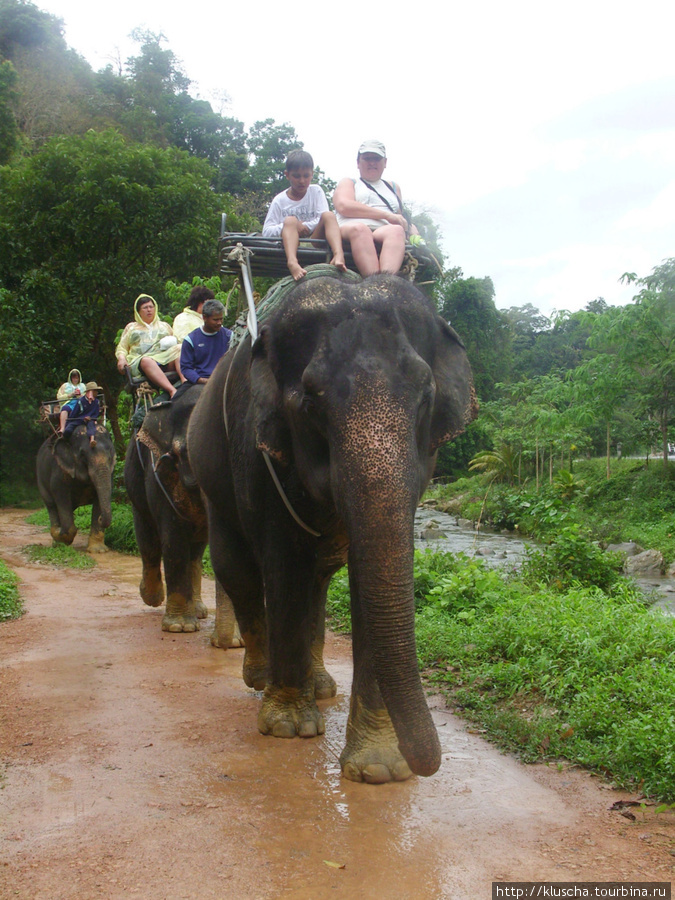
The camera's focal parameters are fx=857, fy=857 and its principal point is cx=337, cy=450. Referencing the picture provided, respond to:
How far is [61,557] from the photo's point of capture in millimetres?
12453

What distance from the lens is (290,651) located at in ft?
13.6

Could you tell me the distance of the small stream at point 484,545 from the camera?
38.6 ft

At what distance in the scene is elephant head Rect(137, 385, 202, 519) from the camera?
6770mm

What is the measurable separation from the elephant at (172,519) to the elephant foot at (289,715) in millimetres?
2264

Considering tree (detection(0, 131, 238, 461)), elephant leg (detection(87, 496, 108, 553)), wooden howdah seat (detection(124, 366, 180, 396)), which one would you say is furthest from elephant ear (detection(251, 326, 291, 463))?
tree (detection(0, 131, 238, 461))

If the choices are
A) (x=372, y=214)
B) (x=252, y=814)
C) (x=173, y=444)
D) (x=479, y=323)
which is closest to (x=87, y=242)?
(x=173, y=444)

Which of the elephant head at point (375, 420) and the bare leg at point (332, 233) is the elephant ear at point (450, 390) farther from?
the bare leg at point (332, 233)

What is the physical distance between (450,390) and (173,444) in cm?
363

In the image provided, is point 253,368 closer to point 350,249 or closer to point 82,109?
point 350,249

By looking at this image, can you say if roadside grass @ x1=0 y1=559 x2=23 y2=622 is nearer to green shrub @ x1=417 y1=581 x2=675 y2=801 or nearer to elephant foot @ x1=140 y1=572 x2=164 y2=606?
elephant foot @ x1=140 y1=572 x2=164 y2=606

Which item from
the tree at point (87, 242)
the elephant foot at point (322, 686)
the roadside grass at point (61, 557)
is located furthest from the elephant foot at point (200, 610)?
the tree at point (87, 242)

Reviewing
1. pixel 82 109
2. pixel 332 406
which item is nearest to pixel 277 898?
pixel 332 406

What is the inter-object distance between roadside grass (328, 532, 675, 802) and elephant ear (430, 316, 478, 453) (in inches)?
63.2

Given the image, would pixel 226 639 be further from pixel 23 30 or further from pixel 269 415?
pixel 23 30
